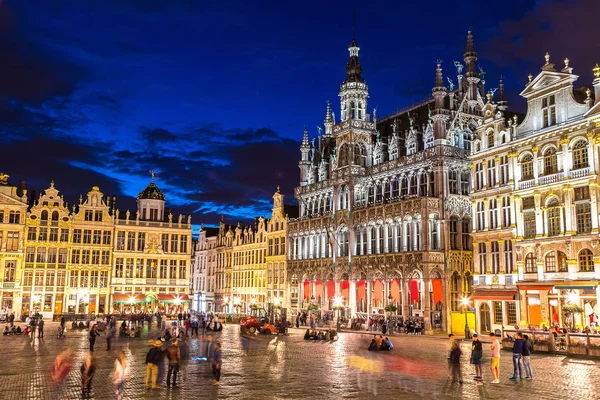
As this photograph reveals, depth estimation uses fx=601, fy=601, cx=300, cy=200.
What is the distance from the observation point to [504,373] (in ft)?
84.2

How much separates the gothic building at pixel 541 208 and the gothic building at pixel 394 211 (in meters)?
5.30

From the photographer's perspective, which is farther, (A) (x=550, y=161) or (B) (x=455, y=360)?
(A) (x=550, y=161)

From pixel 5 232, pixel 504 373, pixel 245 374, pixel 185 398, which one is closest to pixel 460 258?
pixel 504 373

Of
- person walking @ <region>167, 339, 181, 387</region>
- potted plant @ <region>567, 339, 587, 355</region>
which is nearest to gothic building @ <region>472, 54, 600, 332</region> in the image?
potted plant @ <region>567, 339, 587, 355</region>

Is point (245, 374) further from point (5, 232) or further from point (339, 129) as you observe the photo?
point (5, 232)

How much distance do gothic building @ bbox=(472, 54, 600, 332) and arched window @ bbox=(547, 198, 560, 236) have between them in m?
0.08

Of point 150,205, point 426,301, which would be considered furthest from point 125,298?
point 426,301

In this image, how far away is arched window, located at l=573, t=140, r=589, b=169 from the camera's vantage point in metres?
43.5

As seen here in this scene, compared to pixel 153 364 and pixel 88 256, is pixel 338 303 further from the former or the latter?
pixel 153 364

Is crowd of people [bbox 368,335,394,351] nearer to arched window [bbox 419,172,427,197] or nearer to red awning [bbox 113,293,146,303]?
arched window [bbox 419,172,427,197]

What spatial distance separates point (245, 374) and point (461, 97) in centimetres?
4624

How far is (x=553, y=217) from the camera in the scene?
4534cm

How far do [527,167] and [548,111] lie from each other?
4.65 meters

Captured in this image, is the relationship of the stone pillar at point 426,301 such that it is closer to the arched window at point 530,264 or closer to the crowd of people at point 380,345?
the arched window at point 530,264
